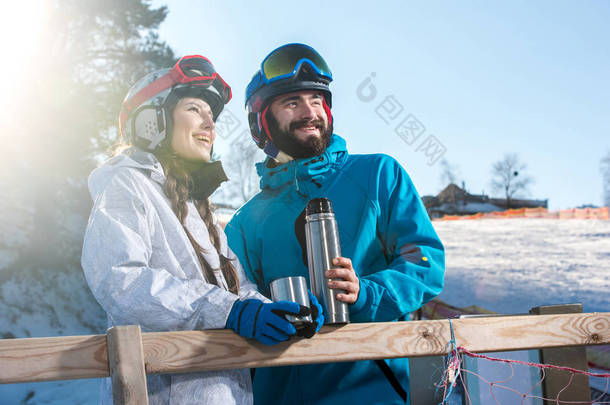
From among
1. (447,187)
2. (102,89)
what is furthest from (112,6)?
(447,187)

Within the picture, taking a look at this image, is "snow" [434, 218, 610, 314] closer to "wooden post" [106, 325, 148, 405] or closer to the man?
the man

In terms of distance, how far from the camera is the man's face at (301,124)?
117 inches

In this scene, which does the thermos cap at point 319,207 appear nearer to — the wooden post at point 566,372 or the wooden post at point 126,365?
the wooden post at point 126,365

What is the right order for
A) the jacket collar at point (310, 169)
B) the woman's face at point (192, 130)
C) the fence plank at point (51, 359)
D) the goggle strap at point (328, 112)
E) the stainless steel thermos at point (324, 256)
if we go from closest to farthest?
the fence plank at point (51, 359) < the stainless steel thermos at point (324, 256) < the woman's face at point (192, 130) < the jacket collar at point (310, 169) < the goggle strap at point (328, 112)

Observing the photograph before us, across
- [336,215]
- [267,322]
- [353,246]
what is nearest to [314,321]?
[267,322]

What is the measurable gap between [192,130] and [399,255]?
1.34 metres

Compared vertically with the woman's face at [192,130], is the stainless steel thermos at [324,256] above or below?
below

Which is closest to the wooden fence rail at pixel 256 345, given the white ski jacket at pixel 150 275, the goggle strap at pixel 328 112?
the white ski jacket at pixel 150 275

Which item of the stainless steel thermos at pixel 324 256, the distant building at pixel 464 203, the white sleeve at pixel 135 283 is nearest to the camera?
the white sleeve at pixel 135 283

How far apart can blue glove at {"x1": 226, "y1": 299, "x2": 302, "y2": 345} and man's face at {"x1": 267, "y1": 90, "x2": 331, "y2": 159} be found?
1.31 m

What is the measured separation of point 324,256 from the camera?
214 centimetres

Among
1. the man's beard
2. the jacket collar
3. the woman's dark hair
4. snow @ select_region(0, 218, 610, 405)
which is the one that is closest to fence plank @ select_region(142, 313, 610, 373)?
the woman's dark hair

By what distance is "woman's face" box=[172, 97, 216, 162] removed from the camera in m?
2.51

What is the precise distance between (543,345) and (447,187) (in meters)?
29.9
